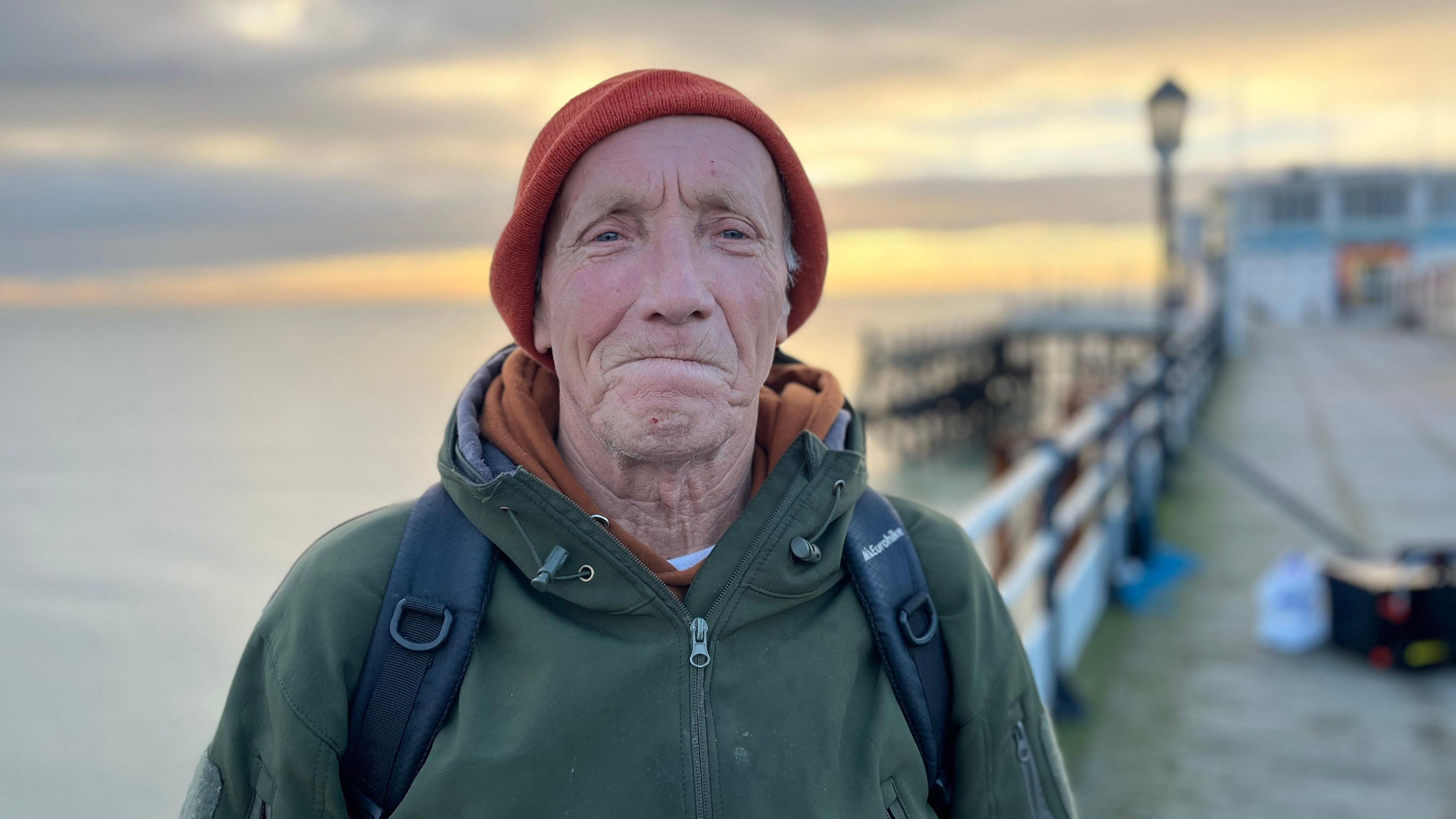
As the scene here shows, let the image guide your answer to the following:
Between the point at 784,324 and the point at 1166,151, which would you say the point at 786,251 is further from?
the point at 1166,151

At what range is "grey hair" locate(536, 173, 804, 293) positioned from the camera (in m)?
1.72

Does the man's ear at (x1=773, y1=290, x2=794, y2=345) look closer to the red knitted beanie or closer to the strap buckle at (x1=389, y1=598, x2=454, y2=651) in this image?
the red knitted beanie

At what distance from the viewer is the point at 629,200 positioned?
1569 millimetres

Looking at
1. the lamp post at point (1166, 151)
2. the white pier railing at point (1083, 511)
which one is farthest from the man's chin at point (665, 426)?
the lamp post at point (1166, 151)

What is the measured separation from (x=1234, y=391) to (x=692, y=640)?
1800 centimetres

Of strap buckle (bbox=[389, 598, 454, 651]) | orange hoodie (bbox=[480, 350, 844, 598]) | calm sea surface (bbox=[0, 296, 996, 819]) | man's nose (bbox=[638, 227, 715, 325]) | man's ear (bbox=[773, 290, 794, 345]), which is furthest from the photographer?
calm sea surface (bbox=[0, 296, 996, 819])

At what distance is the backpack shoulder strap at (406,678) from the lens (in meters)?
1.42

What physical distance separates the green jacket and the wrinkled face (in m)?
0.16

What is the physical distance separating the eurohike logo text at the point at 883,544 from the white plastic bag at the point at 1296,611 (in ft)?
14.3

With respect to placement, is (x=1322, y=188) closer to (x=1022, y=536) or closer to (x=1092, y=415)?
(x=1022, y=536)

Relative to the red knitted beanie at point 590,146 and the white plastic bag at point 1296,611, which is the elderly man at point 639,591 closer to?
the red knitted beanie at point 590,146

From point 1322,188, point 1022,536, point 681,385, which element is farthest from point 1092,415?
point 1322,188

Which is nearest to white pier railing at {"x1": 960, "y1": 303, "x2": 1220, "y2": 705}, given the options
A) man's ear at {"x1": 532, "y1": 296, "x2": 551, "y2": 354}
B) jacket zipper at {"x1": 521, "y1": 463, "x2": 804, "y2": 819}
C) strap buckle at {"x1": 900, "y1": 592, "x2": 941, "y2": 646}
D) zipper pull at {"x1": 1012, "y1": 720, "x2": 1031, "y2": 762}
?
zipper pull at {"x1": 1012, "y1": 720, "x2": 1031, "y2": 762}

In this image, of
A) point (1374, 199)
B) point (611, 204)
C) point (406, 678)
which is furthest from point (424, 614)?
point (1374, 199)
